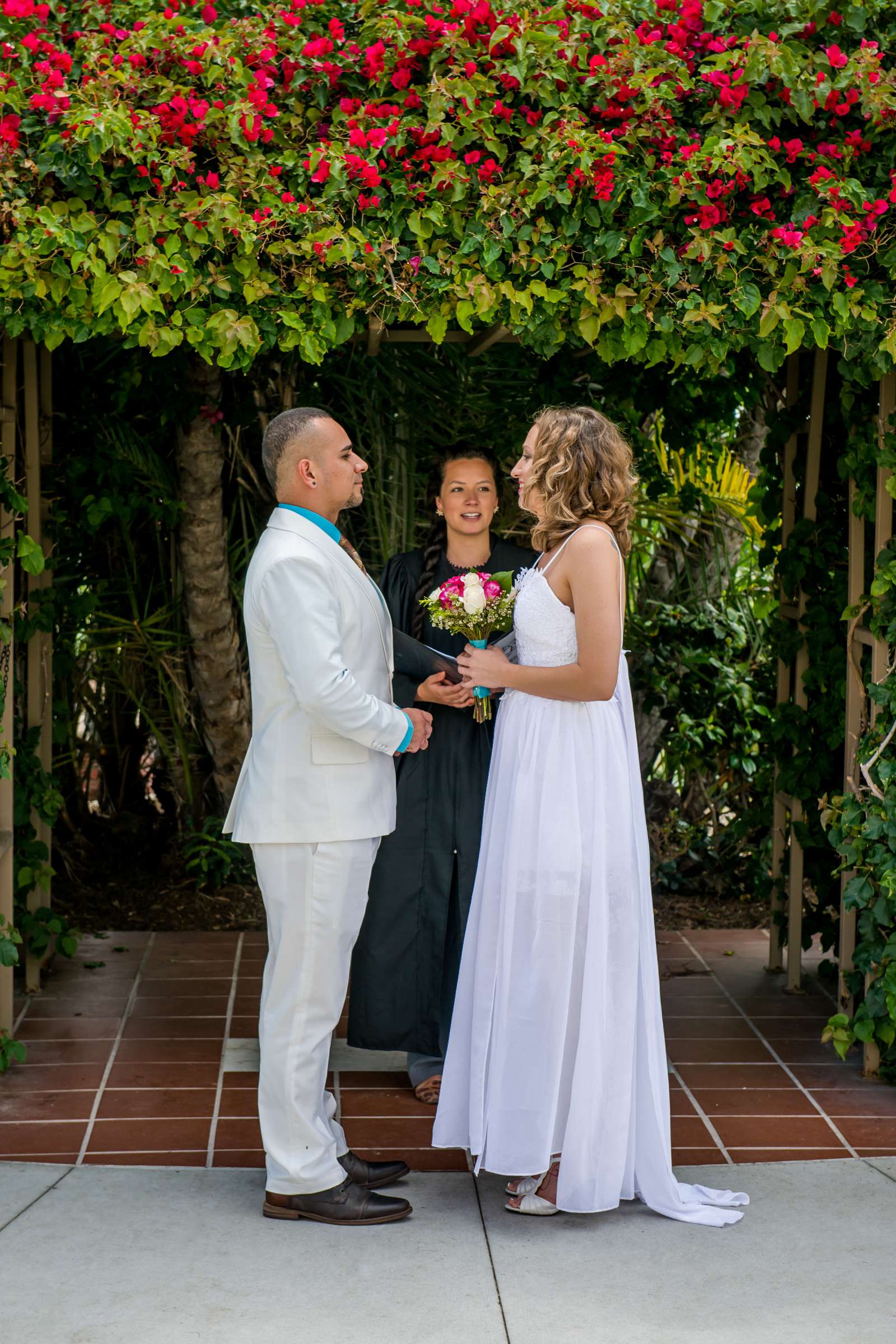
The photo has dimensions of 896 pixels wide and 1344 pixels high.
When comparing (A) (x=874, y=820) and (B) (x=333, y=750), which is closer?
(B) (x=333, y=750)

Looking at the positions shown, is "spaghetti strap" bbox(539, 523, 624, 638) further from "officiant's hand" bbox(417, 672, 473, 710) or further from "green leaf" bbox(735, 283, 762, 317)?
"green leaf" bbox(735, 283, 762, 317)

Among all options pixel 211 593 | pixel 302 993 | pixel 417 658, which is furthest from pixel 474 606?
pixel 211 593

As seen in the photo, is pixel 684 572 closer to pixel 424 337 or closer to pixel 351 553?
pixel 424 337

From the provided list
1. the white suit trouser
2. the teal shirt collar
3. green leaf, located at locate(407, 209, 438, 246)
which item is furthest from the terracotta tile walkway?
green leaf, located at locate(407, 209, 438, 246)

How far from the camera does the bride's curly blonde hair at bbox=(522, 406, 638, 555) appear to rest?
10.6 ft

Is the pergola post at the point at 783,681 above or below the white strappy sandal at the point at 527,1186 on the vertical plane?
above

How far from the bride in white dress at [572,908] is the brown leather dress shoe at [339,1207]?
23cm

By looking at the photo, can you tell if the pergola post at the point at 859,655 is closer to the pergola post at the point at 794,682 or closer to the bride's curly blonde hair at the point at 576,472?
the pergola post at the point at 794,682

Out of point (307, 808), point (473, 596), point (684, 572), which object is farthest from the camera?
point (684, 572)

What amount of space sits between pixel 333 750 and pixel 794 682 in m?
2.49

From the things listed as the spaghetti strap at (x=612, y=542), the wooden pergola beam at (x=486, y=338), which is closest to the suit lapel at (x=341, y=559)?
the spaghetti strap at (x=612, y=542)

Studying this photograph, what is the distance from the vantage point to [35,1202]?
337 cm

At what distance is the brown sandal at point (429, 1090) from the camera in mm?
4148

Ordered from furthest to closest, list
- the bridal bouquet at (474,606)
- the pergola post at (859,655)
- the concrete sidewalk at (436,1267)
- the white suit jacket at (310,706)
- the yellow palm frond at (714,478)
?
1. the yellow palm frond at (714,478)
2. the pergola post at (859,655)
3. the bridal bouquet at (474,606)
4. the white suit jacket at (310,706)
5. the concrete sidewalk at (436,1267)
